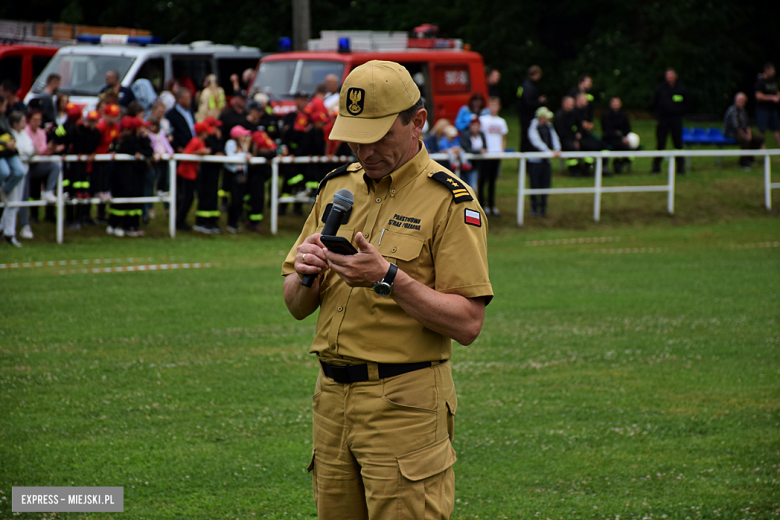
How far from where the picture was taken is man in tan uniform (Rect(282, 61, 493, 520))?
3.01 m

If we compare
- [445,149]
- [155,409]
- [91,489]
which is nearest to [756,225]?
[445,149]

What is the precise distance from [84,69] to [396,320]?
18.0m

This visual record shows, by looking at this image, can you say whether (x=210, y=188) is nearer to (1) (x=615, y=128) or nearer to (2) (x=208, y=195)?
(2) (x=208, y=195)

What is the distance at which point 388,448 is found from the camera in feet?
10.00

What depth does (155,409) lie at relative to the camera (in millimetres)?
6809

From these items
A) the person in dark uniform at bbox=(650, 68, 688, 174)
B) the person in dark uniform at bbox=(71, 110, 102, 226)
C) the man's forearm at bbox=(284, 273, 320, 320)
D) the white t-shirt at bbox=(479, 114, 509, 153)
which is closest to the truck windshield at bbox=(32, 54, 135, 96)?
the person in dark uniform at bbox=(71, 110, 102, 226)

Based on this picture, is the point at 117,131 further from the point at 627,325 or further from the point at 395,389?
the point at 395,389

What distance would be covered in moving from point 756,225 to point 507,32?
27.6 meters

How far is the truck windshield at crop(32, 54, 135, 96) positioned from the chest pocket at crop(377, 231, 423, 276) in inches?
677

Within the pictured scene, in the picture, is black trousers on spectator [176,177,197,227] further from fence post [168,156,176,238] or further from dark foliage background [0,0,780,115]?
dark foliage background [0,0,780,115]

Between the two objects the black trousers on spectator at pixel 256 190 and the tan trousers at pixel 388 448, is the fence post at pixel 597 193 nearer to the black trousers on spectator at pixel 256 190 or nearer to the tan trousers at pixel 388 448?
the black trousers on spectator at pixel 256 190

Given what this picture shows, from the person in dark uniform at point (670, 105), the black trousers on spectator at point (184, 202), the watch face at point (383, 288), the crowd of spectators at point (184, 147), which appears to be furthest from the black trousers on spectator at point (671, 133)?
the watch face at point (383, 288)

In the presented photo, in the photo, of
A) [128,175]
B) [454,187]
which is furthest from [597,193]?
[454,187]

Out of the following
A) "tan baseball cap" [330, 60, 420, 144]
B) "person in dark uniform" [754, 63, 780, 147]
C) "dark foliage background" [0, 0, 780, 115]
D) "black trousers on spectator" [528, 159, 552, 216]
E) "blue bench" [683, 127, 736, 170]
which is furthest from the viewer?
"dark foliage background" [0, 0, 780, 115]
